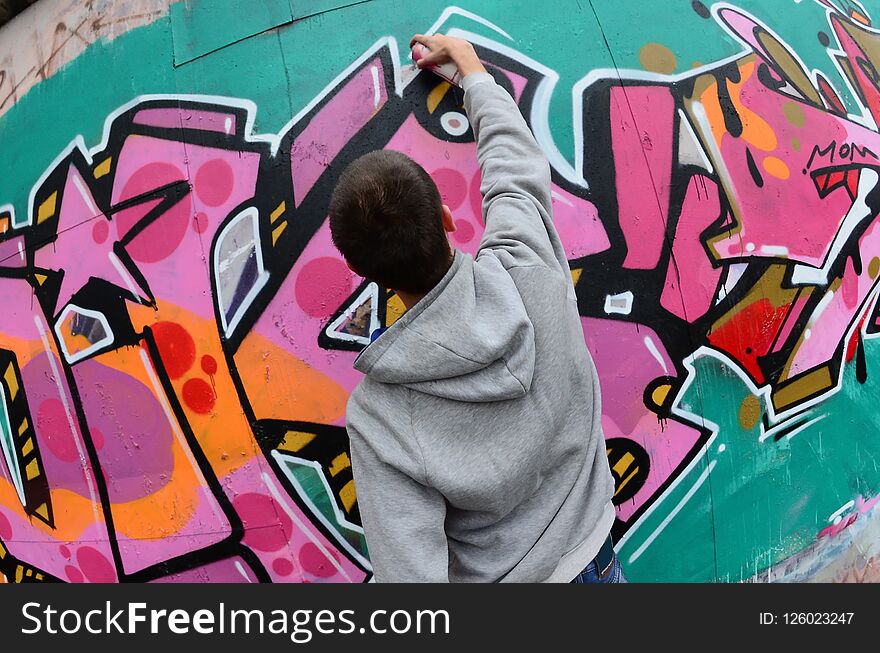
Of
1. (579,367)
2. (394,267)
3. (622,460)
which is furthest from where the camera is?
(622,460)

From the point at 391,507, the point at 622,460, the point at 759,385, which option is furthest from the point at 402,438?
the point at 759,385

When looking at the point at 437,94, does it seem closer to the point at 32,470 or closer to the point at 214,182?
the point at 214,182

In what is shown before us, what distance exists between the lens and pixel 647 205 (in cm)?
306

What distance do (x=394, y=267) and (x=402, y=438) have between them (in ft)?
1.65

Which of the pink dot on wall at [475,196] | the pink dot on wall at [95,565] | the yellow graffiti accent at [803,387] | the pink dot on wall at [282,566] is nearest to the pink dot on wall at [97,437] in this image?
the pink dot on wall at [95,565]

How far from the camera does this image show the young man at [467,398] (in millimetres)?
2021

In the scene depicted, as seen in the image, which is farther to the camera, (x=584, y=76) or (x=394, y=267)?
(x=584, y=76)

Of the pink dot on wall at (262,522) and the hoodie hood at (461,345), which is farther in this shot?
the pink dot on wall at (262,522)

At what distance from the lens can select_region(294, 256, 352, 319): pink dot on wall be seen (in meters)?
2.92

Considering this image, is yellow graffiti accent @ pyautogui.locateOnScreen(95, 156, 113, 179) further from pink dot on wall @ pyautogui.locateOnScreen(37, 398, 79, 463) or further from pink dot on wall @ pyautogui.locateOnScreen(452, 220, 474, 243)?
pink dot on wall @ pyautogui.locateOnScreen(452, 220, 474, 243)

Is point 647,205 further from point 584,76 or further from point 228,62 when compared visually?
point 228,62

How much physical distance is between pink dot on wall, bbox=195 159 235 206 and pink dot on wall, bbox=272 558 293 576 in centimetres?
154

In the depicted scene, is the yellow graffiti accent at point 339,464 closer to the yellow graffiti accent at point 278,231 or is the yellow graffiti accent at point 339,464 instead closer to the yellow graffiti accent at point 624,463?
the yellow graffiti accent at point 278,231

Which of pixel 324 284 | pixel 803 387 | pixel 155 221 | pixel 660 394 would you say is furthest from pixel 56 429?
pixel 803 387
